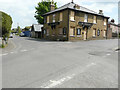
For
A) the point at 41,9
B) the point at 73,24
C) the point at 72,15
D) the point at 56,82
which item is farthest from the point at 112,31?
the point at 56,82

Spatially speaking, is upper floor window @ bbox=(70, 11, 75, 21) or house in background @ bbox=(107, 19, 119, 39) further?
house in background @ bbox=(107, 19, 119, 39)

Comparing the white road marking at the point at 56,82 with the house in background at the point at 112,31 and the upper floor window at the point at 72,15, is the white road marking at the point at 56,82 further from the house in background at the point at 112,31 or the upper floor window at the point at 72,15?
the house in background at the point at 112,31

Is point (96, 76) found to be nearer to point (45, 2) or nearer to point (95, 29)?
point (95, 29)

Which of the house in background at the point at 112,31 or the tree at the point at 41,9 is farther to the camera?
the tree at the point at 41,9

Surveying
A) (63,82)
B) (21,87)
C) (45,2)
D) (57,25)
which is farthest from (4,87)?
(45,2)

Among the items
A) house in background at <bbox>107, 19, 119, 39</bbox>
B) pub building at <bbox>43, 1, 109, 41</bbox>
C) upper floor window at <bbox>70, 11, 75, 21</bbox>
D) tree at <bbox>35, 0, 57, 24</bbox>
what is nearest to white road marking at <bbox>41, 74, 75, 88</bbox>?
pub building at <bbox>43, 1, 109, 41</bbox>

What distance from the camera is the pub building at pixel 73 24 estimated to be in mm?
20438

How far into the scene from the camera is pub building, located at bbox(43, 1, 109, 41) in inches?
805

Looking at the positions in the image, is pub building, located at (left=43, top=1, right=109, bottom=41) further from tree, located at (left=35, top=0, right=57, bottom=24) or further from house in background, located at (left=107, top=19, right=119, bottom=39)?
tree, located at (left=35, top=0, right=57, bottom=24)

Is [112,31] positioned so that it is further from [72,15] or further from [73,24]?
[72,15]

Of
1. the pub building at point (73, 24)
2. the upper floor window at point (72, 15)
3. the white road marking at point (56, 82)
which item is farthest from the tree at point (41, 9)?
the white road marking at point (56, 82)

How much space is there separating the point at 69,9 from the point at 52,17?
5879mm

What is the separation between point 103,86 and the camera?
10.3ft

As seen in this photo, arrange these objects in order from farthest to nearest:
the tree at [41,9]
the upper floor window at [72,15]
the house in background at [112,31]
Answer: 1. the tree at [41,9]
2. the house in background at [112,31]
3. the upper floor window at [72,15]
